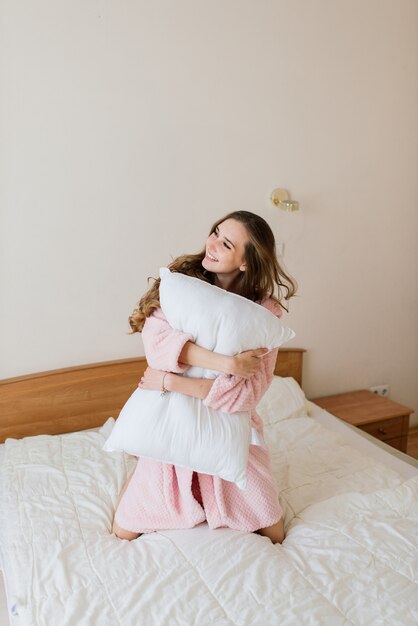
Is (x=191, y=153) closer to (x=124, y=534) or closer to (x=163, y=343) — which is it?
(x=163, y=343)

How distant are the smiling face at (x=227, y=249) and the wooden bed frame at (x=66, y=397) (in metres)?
0.83

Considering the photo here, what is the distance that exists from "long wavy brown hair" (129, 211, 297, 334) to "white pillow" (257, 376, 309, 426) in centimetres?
75

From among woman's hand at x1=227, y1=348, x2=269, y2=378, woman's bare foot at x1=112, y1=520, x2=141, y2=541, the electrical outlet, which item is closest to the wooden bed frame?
woman's bare foot at x1=112, y1=520, x2=141, y2=541

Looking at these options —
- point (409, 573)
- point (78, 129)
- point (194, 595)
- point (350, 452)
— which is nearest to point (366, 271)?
point (350, 452)

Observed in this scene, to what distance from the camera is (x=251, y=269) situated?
4.97 feet

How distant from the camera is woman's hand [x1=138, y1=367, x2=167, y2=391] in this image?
1.44m

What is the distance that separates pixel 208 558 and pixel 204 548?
0.04 metres

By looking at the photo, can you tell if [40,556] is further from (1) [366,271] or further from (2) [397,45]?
(2) [397,45]

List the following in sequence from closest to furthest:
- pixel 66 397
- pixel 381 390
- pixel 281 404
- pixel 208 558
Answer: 1. pixel 208 558
2. pixel 66 397
3. pixel 281 404
4. pixel 381 390

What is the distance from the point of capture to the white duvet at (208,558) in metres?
1.15

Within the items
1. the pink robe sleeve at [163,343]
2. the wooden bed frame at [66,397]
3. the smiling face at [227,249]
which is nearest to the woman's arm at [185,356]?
the pink robe sleeve at [163,343]

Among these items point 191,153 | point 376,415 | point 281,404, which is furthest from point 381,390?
point 191,153

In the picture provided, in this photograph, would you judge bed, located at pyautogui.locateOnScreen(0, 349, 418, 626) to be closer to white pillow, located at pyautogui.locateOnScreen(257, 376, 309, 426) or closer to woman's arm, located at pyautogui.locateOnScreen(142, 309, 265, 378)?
white pillow, located at pyautogui.locateOnScreen(257, 376, 309, 426)

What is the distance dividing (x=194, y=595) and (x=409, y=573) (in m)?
0.50
